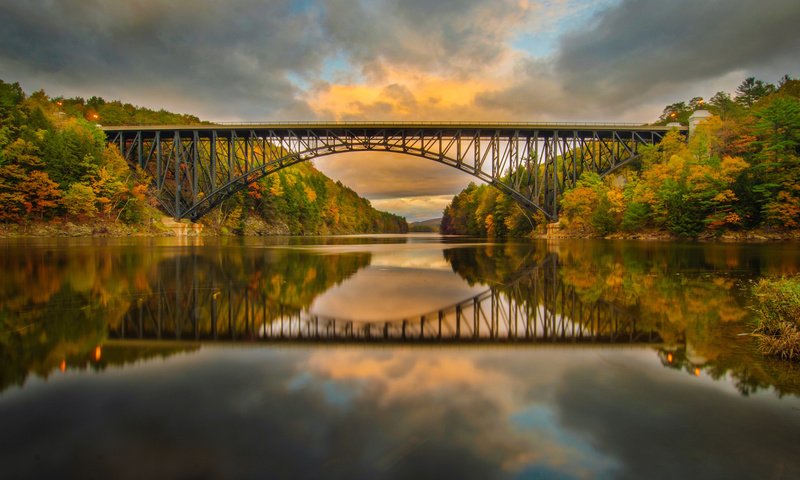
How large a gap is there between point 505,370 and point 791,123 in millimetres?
45971

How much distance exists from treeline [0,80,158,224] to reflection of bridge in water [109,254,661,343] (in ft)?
162

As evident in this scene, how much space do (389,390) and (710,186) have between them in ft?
151

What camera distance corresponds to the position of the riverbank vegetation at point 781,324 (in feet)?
17.6

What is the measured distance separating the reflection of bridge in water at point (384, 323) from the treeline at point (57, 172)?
4950 cm

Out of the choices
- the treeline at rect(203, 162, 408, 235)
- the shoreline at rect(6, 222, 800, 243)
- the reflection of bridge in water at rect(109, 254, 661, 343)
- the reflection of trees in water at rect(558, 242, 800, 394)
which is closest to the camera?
the reflection of trees in water at rect(558, 242, 800, 394)

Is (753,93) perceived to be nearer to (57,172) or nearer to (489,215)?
(489,215)

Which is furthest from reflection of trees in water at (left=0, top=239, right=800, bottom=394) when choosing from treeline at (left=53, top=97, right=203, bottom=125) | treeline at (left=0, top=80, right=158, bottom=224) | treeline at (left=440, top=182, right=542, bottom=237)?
treeline at (left=53, top=97, right=203, bottom=125)

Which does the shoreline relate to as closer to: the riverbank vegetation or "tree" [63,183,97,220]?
"tree" [63,183,97,220]

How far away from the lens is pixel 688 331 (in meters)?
6.77

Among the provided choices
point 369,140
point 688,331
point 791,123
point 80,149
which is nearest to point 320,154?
point 369,140

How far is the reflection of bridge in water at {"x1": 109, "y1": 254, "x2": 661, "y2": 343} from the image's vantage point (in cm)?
663

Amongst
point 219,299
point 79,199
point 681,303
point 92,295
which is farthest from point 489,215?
point 92,295

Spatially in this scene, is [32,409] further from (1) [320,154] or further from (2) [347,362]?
(1) [320,154]

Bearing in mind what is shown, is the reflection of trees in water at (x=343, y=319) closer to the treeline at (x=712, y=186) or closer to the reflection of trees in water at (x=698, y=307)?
the reflection of trees in water at (x=698, y=307)
